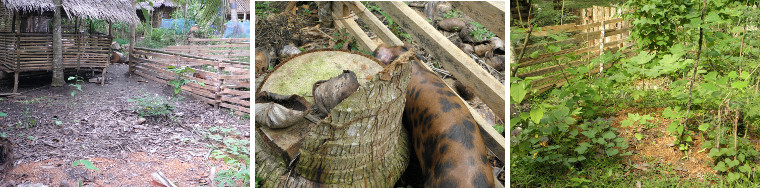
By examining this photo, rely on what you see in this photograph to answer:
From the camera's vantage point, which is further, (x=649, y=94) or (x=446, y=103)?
(x=649, y=94)

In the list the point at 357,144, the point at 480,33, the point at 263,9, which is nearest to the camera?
the point at 357,144

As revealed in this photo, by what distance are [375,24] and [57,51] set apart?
1622 millimetres

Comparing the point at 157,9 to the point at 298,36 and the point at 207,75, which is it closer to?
the point at 207,75

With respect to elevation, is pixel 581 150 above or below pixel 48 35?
below

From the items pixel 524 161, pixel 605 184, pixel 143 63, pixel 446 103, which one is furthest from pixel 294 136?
pixel 605 184

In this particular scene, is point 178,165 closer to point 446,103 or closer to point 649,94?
point 446,103

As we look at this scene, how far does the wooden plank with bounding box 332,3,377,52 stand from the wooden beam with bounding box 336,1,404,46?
0.21 ft

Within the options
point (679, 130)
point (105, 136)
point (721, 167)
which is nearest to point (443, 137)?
point (105, 136)

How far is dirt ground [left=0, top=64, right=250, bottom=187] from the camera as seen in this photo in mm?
A: 2156

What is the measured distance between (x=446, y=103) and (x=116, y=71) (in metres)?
1.73

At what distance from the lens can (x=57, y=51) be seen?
2320mm

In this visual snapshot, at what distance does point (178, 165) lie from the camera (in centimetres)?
219

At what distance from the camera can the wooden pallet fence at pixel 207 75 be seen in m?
2.15

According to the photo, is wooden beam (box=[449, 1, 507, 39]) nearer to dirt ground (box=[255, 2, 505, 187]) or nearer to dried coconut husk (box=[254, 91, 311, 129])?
dirt ground (box=[255, 2, 505, 187])
